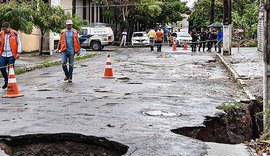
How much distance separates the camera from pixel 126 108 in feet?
29.2

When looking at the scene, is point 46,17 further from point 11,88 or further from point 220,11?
point 220,11

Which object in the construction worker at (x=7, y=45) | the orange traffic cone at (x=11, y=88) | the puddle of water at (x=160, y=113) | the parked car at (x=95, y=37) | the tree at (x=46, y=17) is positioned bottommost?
the puddle of water at (x=160, y=113)

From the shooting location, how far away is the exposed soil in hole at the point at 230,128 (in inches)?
286

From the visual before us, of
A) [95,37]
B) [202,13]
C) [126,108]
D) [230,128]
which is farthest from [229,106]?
[202,13]

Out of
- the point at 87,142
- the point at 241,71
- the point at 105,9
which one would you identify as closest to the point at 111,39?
the point at 105,9

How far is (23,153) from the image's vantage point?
6023 mm

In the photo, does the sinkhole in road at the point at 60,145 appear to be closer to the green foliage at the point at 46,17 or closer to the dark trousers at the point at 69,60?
the dark trousers at the point at 69,60

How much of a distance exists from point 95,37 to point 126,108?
93.3ft

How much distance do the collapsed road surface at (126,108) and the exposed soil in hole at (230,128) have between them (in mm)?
184

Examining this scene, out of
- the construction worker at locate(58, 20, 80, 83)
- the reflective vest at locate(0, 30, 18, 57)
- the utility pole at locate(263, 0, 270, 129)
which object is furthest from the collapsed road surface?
the utility pole at locate(263, 0, 270, 129)

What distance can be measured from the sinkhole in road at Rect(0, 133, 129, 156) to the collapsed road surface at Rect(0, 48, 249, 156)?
0.53 feet

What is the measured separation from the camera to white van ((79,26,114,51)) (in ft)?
121

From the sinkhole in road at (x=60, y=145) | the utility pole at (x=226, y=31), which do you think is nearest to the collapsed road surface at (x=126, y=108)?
the sinkhole in road at (x=60, y=145)

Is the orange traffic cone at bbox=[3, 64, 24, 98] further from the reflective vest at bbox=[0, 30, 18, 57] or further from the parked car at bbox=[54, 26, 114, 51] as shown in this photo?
the parked car at bbox=[54, 26, 114, 51]
